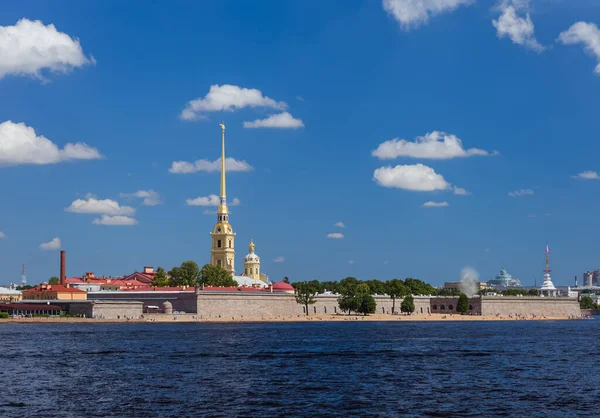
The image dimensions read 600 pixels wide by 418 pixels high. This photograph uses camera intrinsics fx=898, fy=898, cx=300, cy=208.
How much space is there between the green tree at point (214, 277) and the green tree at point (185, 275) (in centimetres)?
122

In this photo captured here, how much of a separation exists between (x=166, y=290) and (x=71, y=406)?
118078mm

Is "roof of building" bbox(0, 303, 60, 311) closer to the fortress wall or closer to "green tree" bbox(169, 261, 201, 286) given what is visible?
"green tree" bbox(169, 261, 201, 286)

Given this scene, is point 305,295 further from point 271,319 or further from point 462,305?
point 462,305

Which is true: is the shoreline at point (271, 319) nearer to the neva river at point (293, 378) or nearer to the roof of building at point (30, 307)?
the roof of building at point (30, 307)

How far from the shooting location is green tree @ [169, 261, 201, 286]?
180875mm

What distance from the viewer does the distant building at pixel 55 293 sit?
493 feet

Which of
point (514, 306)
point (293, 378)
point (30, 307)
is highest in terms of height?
point (30, 307)

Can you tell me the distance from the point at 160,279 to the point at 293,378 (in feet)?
436

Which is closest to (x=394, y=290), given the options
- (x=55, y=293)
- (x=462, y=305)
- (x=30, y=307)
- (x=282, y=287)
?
(x=462, y=305)

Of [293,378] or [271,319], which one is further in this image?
[271,319]

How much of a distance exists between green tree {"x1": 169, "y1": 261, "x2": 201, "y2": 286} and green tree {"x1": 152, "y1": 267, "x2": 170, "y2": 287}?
2.64 meters

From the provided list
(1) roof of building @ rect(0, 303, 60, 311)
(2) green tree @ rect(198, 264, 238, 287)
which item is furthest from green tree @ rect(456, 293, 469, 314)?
(1) roof of building @ rect(0, 303, 60, 311)

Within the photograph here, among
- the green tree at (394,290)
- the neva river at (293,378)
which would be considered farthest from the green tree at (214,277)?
the neva river at (293,378)

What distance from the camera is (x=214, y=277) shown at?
180 metres
